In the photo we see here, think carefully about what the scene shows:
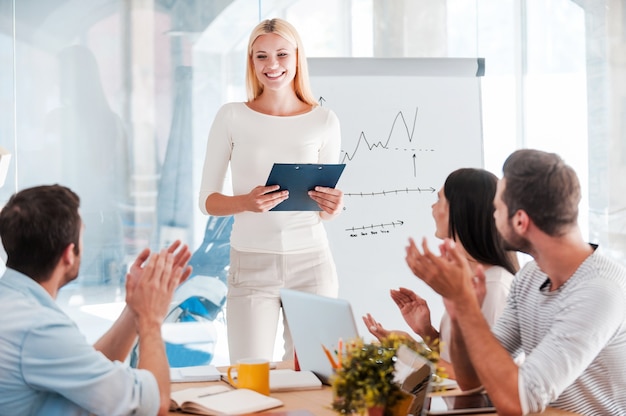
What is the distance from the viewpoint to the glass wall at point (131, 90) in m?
4.09

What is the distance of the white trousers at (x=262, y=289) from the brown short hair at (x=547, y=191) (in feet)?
4.28

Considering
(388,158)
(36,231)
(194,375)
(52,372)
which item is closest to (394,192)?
(388,158)

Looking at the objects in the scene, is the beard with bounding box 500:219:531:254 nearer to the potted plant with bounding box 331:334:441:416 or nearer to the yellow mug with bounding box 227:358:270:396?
the potted plant with bounding box 331:334:441:416

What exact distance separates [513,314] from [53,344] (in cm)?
113

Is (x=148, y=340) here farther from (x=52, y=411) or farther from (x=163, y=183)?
(x=163, y=183)

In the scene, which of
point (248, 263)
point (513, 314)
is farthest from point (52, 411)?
point (248, 263)

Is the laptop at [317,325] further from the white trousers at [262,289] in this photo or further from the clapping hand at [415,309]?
the white trousers at [262,289]

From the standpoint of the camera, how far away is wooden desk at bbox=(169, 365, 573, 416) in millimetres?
1830

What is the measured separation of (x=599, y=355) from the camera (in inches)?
73.2

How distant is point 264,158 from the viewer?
3.10 m

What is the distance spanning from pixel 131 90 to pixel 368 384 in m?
2.97

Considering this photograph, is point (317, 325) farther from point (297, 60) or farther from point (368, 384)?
point (297, 60)

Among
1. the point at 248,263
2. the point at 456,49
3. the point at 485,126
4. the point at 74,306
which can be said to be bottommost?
the point at 74,306

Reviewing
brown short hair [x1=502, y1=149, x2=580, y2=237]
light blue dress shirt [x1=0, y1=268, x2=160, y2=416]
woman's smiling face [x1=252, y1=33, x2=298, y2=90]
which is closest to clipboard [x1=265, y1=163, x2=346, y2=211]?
woman's smiling face [x1=252, y1=33, x2=298, y2=90]
